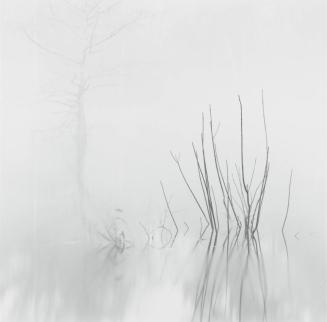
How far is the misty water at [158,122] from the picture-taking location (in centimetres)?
260

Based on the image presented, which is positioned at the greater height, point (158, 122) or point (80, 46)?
point (80, 46)

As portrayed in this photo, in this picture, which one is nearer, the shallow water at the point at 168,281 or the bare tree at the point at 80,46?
the shallow water at the point at 168,281

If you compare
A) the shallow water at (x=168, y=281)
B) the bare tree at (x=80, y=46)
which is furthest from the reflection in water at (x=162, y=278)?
the bare tree at (x=80, y=46)

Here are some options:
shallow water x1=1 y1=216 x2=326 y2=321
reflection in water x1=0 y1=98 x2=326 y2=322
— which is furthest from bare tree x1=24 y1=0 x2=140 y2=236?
shallow water x1=1 y1=216 x2=326 y2=321

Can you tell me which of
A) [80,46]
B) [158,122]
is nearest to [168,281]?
A: [158,122]

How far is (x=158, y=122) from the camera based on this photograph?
3148 millimetres

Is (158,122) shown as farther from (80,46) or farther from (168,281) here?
(168,281)

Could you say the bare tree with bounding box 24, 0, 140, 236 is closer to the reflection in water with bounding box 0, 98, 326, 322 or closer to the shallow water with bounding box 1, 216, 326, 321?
the reflection in water with bounding box 0, 98, 326, 322

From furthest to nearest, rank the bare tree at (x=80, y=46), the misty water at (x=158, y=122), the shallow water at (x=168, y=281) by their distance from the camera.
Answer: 1. the bare tree at (x=80, y=46)
2. the misty water at (x=158, y=122)
3. the shallow water at (x=168, y=281)

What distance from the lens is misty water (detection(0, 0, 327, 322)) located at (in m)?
2.60

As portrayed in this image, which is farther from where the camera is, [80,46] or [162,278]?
[80,46]

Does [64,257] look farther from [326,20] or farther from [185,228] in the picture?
[326,20]

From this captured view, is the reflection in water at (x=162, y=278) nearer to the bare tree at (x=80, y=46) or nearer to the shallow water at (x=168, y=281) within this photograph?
the shallow water at (x=168, y=281)

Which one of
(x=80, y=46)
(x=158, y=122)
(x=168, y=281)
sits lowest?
(x=168, y=281)
